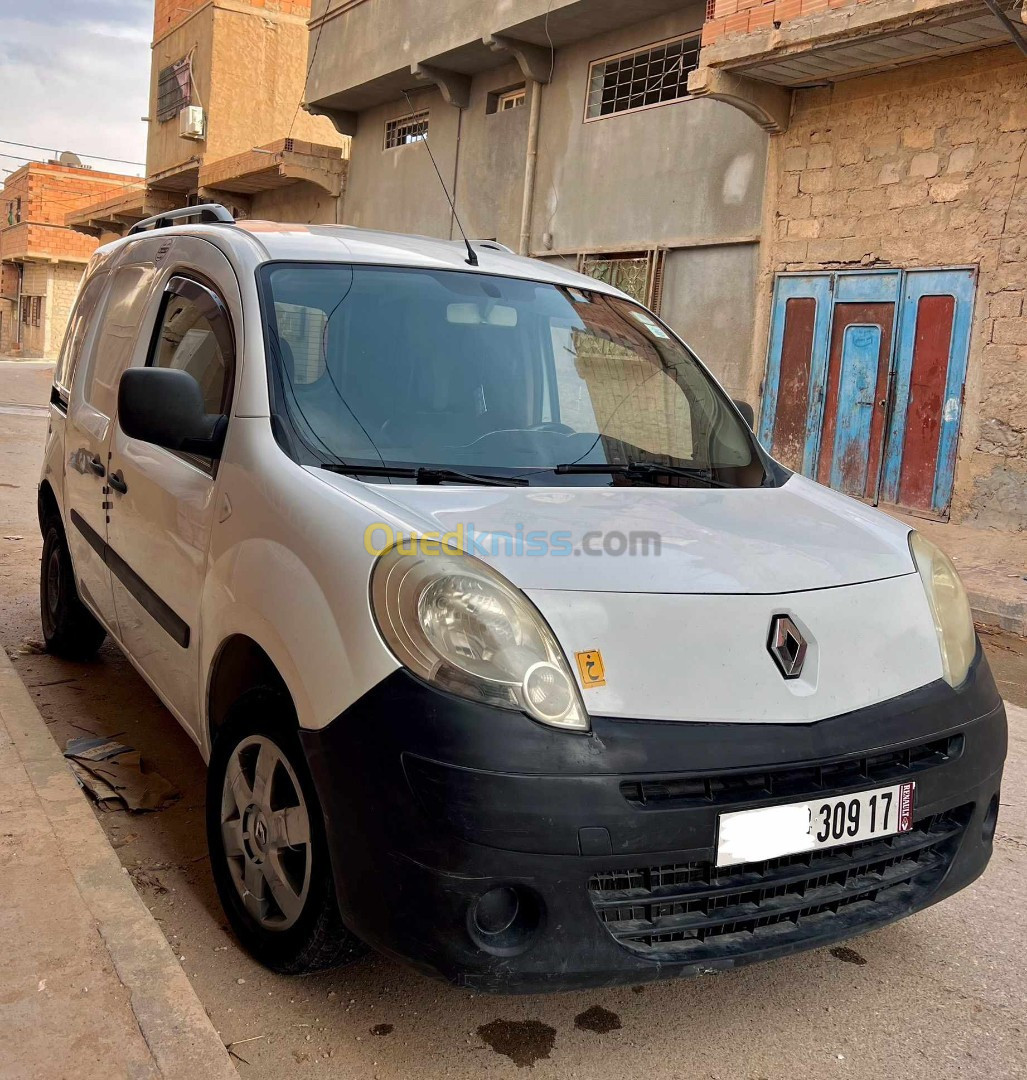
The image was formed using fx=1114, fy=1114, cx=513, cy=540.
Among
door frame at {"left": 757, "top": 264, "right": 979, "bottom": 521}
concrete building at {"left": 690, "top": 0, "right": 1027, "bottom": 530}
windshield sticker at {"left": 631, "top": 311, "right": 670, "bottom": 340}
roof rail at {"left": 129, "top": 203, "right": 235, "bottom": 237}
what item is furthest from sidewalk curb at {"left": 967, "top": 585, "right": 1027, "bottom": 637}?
roof rail at {"left": 129, "top": 203, "right": 235, "bottom": 237}

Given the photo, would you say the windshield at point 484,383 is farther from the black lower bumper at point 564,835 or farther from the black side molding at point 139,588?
the black lower bumper at point 564,835

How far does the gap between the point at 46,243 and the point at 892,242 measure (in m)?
47.2

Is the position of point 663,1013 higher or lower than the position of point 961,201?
lower

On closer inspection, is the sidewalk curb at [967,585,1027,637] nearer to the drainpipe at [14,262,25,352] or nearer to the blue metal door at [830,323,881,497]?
the blue metal door at [830,323,881,497]

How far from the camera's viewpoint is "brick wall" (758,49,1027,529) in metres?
10.3

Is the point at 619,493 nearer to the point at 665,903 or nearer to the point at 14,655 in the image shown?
the point at 665,903

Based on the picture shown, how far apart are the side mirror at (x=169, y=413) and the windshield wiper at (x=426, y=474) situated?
1.35 ft

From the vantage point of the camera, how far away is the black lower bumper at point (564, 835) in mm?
1988

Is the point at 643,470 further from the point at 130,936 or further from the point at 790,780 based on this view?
the point at 130,936

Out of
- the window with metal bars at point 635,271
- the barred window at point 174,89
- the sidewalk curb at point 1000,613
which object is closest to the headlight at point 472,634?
the sidewalk curb at point 1000,613

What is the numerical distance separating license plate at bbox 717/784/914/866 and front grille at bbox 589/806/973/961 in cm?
5

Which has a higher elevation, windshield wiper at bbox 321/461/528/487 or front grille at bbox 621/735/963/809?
windshield wiper at bbox 321/461/528/487

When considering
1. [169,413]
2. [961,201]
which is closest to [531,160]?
[961,201]

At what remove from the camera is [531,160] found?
1641cm
